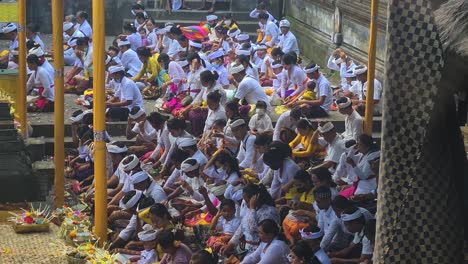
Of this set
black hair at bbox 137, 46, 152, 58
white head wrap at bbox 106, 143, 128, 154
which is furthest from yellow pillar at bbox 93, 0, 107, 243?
black hair at bbox 137, 46, 152, 58

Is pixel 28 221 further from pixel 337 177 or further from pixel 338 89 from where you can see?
pixel 338 89

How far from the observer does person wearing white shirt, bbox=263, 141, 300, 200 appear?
12.0 meters

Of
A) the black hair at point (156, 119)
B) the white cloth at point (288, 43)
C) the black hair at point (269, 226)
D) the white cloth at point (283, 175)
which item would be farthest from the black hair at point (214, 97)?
the white cloth at point (288, 43)

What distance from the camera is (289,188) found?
39.0 ft

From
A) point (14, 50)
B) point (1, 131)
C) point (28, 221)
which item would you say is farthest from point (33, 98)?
point (28, 221)

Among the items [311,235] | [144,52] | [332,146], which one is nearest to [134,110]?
[144,52]

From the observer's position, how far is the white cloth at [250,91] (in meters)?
15.3

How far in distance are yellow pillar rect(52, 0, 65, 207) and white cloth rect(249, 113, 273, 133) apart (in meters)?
2.87

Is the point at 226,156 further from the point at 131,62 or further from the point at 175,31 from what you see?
the point at 175,31

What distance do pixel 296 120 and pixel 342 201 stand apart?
133 inches

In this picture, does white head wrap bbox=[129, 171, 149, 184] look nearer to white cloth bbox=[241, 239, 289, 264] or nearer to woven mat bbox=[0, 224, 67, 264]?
woven mat bbox=[0, 224, 67, 264]

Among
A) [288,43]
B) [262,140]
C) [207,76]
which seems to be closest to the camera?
[262,140]

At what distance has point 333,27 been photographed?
66.7 ft

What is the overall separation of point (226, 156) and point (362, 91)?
381 centimetres
